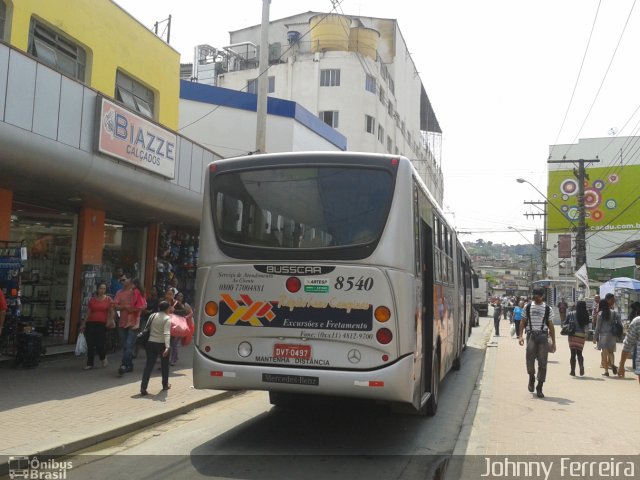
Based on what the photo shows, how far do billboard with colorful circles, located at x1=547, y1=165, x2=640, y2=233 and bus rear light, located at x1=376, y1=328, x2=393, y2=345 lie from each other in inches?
1513

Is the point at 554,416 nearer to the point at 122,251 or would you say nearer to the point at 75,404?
the point at 75,404

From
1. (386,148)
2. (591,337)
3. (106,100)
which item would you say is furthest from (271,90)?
(106,100)

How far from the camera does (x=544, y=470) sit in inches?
231

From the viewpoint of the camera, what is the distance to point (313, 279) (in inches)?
255

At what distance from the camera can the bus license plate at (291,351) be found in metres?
6.43

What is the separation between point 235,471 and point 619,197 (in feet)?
142

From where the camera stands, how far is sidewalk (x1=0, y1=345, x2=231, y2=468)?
6.50 meters

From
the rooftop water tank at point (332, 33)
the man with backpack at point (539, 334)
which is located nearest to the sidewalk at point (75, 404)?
the man with backpack at point (539, 334)

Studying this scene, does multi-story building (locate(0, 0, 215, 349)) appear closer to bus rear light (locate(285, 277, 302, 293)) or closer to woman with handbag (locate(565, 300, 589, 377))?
bus rear light (locate(285, 277, 302, 293))

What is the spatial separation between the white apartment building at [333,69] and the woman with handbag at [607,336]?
34.1 m

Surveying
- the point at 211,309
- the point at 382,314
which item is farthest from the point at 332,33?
the point at 382,314

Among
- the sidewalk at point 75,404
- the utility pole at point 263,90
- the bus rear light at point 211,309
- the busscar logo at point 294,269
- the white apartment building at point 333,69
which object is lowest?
the sidewalk at point 75,404

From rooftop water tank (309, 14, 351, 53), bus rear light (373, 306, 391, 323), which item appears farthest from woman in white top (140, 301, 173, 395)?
rooftop water tank (309, 14, 351, 53)

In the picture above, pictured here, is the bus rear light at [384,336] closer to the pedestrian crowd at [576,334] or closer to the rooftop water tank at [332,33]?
the pedestrian crowd at [576,334]
